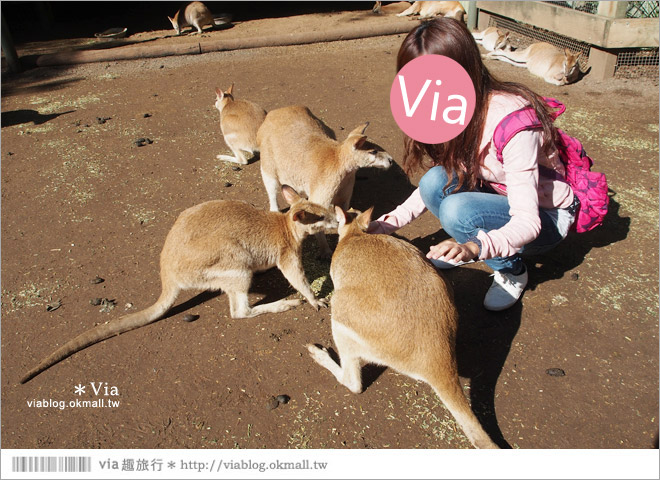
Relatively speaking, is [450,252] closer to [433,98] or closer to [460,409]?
[460,409]

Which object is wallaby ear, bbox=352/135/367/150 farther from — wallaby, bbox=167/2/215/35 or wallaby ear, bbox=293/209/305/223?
wallaby, bbox=167/2/215/35

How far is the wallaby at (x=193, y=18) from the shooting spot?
28.6 feet

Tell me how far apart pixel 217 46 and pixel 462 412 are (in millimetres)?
6806

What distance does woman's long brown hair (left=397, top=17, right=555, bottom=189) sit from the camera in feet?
6.75

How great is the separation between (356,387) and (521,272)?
1137mm

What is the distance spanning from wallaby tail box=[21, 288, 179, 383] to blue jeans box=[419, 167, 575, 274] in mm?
1499

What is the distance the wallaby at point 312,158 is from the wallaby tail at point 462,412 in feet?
4.60

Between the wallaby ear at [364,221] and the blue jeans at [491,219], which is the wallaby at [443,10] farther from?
the wallaby ear at [364,221]

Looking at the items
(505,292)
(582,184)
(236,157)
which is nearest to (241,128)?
(236,157)

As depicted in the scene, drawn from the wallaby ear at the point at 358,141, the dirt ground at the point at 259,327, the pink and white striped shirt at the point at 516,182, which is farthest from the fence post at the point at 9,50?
the pink and white striped shirt at the point at 516,182

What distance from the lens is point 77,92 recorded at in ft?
19.5

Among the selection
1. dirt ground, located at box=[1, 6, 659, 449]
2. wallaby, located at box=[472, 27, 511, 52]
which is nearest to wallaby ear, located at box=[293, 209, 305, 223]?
dirt ground, located at box=[1, 6, 659, 449]

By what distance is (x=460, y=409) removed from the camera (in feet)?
6.00

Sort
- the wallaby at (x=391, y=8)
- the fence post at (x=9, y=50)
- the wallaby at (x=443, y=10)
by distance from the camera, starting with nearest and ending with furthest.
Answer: the fence post at (x=9, y=50), the wallaby at (x=443, y=10), the wallaby at (x=391, y=8)
